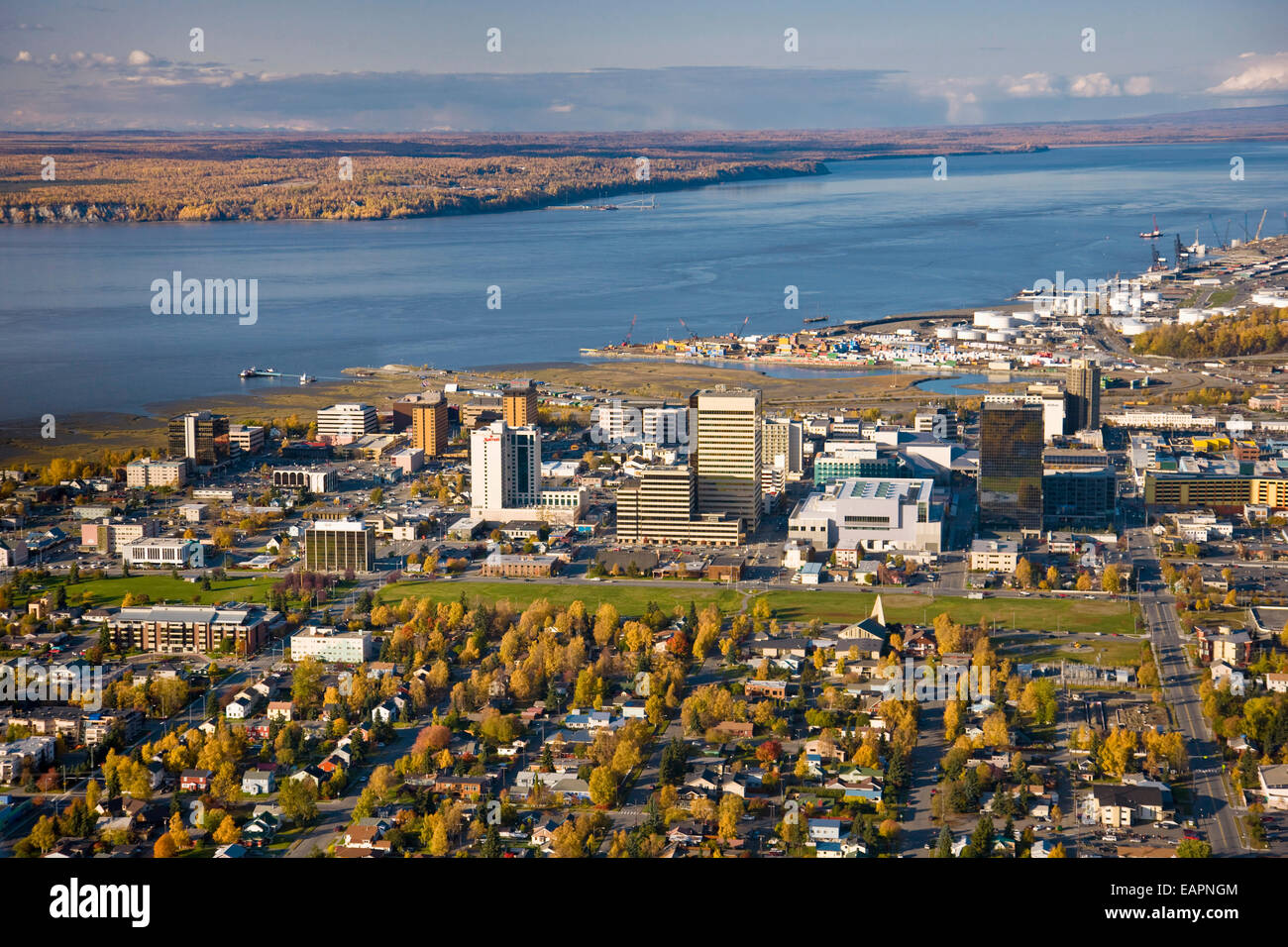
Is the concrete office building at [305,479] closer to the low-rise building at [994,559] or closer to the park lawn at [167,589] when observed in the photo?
the park lawn at [167,589]

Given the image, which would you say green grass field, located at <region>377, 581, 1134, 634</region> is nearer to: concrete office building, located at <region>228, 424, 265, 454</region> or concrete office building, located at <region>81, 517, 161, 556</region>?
concrete office building, located at <region>81, 517, 161, 556</region>

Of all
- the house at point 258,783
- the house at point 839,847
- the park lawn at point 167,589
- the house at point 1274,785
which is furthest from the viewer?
the park lawn at point 167,589

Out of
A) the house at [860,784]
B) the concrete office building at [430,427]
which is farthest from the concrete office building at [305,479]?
the house at [860,784]

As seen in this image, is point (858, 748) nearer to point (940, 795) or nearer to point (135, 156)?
point (940, 795)

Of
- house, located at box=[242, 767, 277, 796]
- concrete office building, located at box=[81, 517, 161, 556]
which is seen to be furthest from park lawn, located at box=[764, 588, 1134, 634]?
concrete office building, located at box=[81, 517, 161, 556]

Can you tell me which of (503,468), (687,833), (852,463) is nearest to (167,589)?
(503,468)

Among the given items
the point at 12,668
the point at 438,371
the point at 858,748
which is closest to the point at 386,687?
the point at 12,668
